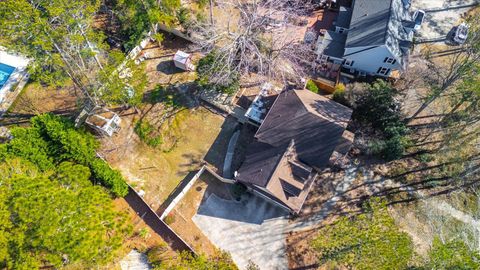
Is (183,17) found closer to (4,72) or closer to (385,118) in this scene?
(4,72)

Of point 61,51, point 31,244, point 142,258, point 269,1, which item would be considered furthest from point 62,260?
point 269,1

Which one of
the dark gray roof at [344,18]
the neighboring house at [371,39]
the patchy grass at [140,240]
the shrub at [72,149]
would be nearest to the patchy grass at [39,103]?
the shrub at [72,149]

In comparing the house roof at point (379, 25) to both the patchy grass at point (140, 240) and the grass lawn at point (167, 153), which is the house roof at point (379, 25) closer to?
the grass lawn at point (167, 153)

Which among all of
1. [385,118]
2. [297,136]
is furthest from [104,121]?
[385,118]

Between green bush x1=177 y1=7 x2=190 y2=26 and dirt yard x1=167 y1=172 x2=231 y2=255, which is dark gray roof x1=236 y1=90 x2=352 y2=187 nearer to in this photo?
dirt yard x1=167 y1=172 x2=231 y2=255

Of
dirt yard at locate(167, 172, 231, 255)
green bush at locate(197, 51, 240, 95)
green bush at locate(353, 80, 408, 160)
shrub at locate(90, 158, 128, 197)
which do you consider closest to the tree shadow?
dirt yard at locate(167, 172, 231, 255)

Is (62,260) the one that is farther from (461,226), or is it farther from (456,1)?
(456,1)
